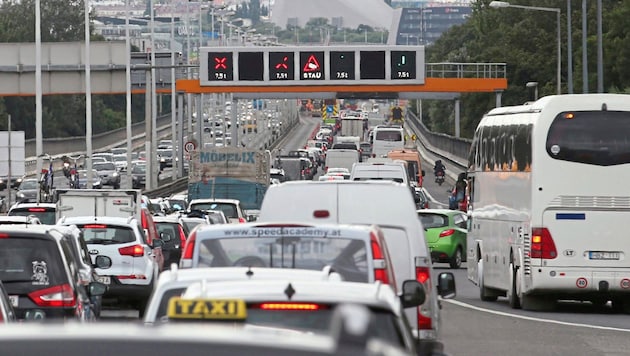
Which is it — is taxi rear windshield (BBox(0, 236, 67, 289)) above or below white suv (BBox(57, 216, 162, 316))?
above

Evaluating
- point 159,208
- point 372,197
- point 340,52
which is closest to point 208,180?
point 159,208

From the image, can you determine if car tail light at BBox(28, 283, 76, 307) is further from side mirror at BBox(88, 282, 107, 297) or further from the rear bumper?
the rear bumper

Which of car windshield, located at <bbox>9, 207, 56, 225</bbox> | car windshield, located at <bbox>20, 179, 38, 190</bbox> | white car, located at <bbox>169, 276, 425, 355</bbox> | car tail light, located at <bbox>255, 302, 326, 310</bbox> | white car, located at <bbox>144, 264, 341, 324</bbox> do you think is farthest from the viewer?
car windshield, located at <bbox>20, 179, 38, 190</bbox>

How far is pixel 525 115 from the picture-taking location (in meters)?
27.0

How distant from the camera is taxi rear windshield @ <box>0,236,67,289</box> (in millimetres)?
15367

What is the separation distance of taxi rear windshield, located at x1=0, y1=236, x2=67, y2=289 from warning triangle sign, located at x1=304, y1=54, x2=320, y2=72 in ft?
228

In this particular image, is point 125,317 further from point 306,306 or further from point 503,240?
point 306,306

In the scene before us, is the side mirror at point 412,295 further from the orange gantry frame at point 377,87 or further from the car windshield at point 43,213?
the orange gantry frame at point 377,87

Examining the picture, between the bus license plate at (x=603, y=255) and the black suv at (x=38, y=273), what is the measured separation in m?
12.1

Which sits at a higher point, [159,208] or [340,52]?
[340,52]

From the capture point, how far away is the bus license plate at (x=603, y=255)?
26250mm

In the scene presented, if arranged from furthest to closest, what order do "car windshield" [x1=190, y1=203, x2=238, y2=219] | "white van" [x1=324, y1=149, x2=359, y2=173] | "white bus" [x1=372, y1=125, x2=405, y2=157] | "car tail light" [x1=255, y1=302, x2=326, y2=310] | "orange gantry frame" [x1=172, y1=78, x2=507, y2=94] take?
"white bus" [x1=372, y1=125, x2=405, y2=157], "white van" [x1=324, y1=149, x2=359, y2=173], "orange gantry frame" [x1=172, y1=78, x2=507, y2=94], "car windshield" [x1=190, y1=203, x2=238, y2=219], "car tail light" [x1=255, y1=302, x2=326, y2=310]

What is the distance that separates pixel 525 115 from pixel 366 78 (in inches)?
2278

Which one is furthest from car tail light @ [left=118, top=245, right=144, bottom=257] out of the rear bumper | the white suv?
the rear bumper
